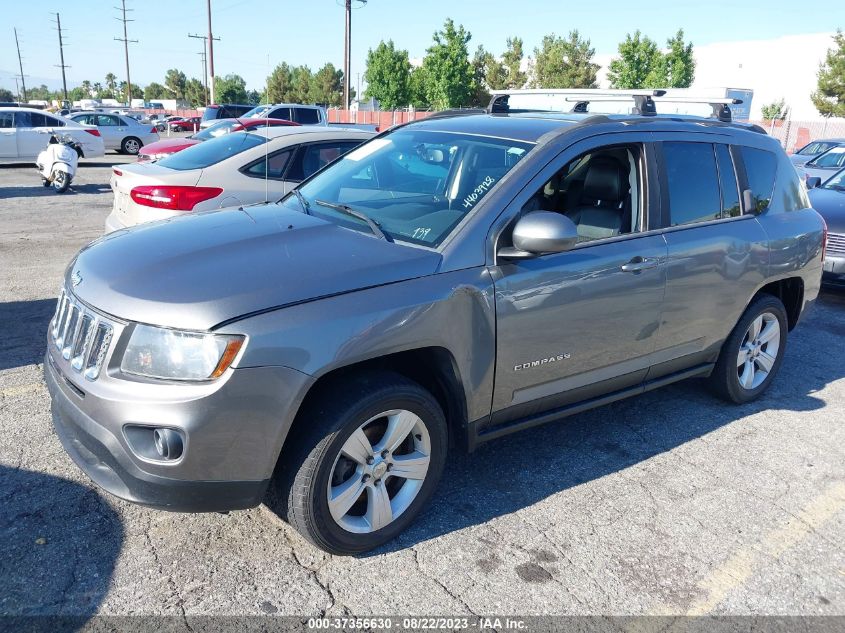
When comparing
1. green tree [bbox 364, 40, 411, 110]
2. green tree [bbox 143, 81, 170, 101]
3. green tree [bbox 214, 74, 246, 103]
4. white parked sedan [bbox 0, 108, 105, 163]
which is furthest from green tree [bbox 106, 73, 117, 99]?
white parked sedan [bbox 0, 108, 105, 163]

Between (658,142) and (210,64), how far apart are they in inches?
1939

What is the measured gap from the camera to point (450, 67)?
48969 mm

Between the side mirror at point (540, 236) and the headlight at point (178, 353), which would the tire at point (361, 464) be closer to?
the headlight at point (178, 353)

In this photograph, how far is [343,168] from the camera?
423 cm

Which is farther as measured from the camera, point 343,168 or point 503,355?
point 343,168

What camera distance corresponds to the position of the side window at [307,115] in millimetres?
20922

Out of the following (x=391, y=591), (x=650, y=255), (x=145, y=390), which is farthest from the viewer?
(x=650, y=255)

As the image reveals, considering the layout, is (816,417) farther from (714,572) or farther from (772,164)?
(714,572)

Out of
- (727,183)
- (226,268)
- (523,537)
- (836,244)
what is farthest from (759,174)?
(836,244)

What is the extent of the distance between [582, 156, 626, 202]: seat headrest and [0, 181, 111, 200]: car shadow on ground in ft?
43.3

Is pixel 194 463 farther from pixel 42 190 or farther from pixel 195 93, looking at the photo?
pixel 195 93

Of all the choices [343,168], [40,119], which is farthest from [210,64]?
[343,168]

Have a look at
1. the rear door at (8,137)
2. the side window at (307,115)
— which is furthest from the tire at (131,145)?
the side window at (307,115)

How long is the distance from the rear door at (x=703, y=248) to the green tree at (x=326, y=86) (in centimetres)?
7503
